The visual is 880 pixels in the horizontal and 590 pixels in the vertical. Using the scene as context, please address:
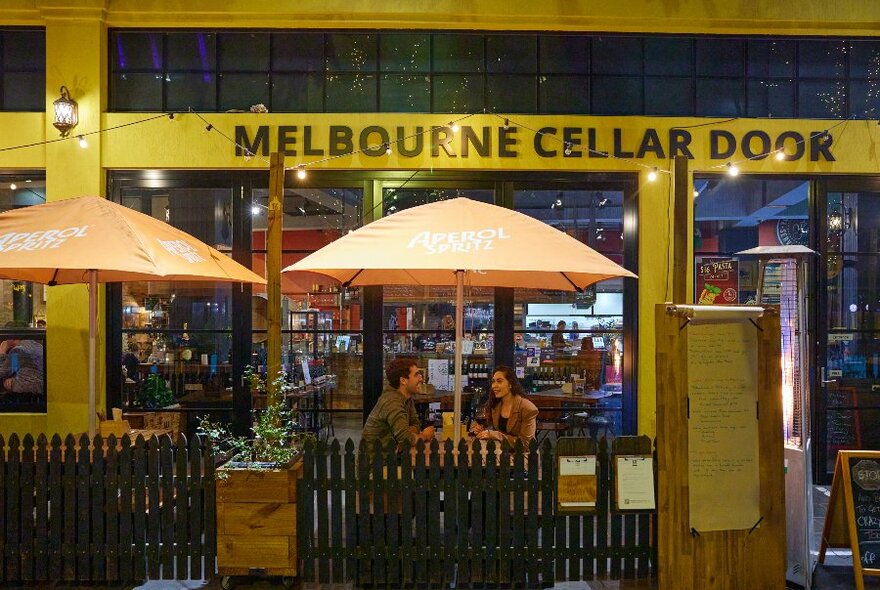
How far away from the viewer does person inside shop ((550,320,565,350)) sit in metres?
8.31

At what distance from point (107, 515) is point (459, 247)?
350 centimetres

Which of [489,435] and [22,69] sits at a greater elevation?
[22,69]

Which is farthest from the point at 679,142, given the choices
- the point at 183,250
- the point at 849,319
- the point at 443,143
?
the point at 183,250

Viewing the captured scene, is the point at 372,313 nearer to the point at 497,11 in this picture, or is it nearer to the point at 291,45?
the point at 291,45

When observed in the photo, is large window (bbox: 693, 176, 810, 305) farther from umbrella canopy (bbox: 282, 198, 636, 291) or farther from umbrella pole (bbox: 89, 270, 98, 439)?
umbrella pole (bbox: 89, 270, 98, 439)

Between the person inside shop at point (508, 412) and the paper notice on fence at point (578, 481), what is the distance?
135cm

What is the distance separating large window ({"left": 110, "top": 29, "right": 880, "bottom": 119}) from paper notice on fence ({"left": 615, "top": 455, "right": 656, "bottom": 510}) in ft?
16.5

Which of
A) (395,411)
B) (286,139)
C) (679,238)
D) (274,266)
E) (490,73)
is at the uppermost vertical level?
(490,73)

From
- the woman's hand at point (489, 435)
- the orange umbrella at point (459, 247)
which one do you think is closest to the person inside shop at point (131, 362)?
the orange umbrella at point (459, 247)

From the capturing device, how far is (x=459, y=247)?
4711 mm

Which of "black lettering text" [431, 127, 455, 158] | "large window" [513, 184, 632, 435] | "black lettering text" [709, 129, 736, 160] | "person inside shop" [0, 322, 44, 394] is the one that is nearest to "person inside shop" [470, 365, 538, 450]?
"large window" [513, 184, 632, 435]

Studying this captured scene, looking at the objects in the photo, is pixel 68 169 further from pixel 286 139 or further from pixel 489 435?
pixel 489 435

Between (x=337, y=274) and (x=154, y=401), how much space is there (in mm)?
3687

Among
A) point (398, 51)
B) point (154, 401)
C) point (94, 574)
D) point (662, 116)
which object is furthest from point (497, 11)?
point (94, 574)
